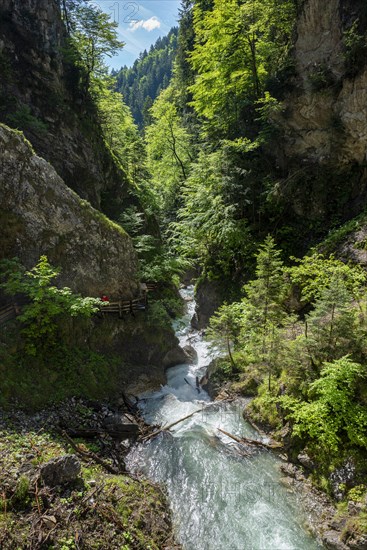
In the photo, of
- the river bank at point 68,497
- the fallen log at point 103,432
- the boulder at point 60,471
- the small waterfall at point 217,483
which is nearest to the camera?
the river bank at point 68,497

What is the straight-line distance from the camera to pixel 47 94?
1895cm

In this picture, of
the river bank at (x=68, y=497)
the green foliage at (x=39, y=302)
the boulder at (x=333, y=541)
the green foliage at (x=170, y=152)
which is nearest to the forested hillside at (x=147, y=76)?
the green foliage at (x=170, y=152)

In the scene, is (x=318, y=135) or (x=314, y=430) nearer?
(x=314, y=430)

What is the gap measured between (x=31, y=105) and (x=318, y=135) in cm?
1618

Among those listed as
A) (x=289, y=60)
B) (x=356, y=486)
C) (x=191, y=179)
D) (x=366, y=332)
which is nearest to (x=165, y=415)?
(x=356, y=486)

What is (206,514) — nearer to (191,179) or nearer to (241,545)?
(241,545)

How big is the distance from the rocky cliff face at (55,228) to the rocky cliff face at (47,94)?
3.78 meters

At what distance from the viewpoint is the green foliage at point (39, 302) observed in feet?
37.9

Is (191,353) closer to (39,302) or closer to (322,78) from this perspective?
(39,302)

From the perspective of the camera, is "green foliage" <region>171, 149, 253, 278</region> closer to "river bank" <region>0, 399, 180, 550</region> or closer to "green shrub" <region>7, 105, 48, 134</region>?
"green shrub" <region>7, 105, 48, 134</region>

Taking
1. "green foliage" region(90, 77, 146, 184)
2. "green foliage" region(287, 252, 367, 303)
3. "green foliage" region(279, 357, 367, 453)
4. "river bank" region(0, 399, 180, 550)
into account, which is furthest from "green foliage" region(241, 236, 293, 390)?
"green foliage" region(90, 77, 146, 184)

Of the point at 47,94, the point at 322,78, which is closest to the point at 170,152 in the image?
the point at 47,94

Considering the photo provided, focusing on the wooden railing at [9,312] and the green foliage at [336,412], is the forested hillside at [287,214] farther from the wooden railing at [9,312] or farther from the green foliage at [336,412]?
the wooden railing at [9,312]

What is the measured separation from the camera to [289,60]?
1945cm
